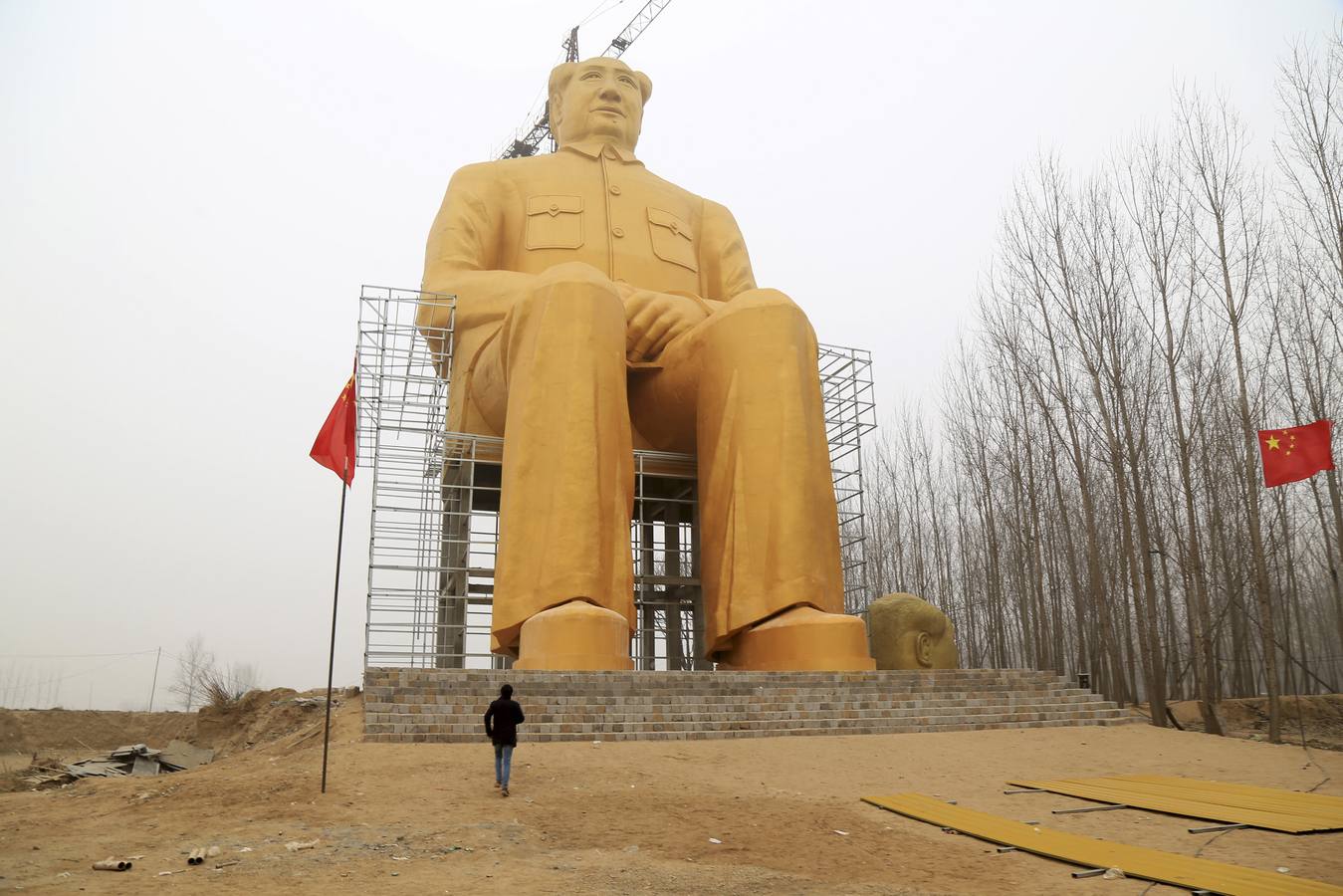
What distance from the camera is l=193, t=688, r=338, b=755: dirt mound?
382 inches

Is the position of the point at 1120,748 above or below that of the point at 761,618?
below

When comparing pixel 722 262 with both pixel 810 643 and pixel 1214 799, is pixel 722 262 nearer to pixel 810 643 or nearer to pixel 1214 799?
pixel 810 643

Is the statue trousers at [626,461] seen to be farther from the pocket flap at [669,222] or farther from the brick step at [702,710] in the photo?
the pocket flap at [669,222]

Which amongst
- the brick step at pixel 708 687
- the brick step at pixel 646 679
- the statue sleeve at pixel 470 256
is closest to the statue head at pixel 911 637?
the brick step at pixel 708 687

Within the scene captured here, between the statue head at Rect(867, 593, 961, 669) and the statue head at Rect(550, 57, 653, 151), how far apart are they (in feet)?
21.9

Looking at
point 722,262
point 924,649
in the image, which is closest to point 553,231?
point 722,262

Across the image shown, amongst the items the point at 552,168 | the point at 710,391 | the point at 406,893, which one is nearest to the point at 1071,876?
the point at 406,893

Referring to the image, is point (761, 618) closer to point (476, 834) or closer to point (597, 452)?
point (597, 452)

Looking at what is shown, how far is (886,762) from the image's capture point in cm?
695

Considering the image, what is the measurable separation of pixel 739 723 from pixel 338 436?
12.5ft

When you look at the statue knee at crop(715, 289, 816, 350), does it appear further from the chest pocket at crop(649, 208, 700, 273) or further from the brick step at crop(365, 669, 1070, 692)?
the brick step at crop(365, 669, 1070, 692)

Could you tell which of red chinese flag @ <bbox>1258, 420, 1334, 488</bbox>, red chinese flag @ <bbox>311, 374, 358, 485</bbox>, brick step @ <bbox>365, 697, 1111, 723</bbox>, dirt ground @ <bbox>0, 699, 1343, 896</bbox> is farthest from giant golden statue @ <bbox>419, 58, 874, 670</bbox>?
red chinese flag @ <bbox>1258, 420, 1334, 488</bbox>

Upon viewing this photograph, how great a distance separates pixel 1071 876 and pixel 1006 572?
816 inches

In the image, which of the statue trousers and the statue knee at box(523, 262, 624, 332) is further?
the statue knee at box(523, 262, 624, 332)
